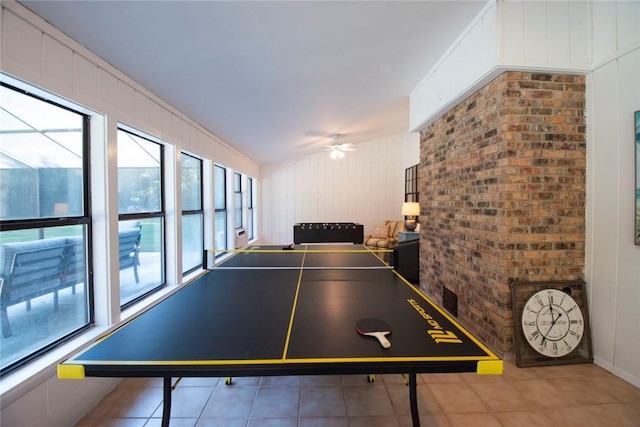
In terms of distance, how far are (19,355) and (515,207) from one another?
348 cm

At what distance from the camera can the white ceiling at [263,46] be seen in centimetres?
165

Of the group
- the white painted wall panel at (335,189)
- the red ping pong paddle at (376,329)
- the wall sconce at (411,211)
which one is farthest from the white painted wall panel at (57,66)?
the white painted wall panel at (335,189)

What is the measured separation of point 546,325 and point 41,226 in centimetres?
366

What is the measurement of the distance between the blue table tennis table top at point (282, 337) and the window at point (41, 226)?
817 millimetres

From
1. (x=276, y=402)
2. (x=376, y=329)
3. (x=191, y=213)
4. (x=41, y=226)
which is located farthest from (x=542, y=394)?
(x=191, y=213)

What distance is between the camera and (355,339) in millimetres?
1163

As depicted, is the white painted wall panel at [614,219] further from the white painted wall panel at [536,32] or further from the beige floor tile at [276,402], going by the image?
the beige floor tile at [276,402]

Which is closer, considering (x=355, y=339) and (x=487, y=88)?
(x=355, y=339)

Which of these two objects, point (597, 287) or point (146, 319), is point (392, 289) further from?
point (597, 287)

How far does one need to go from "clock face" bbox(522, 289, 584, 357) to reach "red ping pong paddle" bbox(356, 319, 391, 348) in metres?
1.67

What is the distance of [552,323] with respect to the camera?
2207mm

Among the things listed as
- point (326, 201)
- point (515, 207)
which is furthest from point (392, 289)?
point (326, 201)

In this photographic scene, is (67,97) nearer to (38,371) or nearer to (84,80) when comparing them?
(84,80)

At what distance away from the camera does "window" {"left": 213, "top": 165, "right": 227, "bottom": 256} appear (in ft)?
16.3
